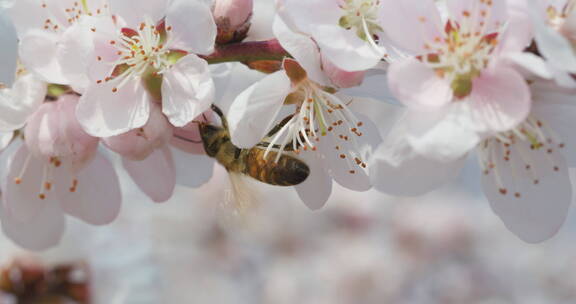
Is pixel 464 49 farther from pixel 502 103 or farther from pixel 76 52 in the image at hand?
pixel 76 52

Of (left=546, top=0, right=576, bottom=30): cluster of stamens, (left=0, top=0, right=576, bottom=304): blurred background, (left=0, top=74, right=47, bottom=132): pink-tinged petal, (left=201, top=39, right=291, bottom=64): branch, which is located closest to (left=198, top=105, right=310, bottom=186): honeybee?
(left=201, top=39, right=291, bottom=64): branch

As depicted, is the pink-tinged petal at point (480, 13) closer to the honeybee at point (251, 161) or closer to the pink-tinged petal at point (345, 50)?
the pink-tinged petal at point (345, 50)

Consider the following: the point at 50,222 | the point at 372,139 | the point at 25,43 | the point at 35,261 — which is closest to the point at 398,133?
the point at 372,139

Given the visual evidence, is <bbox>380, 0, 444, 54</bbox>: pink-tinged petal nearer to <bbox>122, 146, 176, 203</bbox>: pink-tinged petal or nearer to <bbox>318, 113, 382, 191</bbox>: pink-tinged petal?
<bbox>318, 113, 382, 191</bbox>: pink-tinged petal

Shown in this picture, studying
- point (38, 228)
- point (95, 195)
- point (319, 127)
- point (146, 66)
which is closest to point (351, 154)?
point (319, 127)

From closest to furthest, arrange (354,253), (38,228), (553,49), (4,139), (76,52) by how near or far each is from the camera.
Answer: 1. (553,49)
2. (76,52)
3. (4,139)
4. (38,228)
5. (354,253)

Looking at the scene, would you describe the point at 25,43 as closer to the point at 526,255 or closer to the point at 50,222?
the point at 50,222
